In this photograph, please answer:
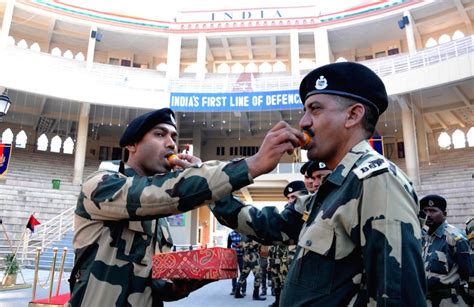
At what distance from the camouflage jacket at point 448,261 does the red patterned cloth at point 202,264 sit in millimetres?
3350

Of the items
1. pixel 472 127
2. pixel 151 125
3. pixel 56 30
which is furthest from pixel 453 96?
pixel 56 30

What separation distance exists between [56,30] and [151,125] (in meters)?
24.3

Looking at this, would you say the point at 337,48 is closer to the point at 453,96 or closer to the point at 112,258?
the point at 453,96

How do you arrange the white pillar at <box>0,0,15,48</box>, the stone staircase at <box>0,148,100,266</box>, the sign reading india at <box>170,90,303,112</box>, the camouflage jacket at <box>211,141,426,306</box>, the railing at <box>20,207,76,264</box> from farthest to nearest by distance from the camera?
the white pillar at <box>0,0,15,48</box> < the sign reading india at <box>170,90,303,112</box> < the stone staircase at <box>0,148,100,266</box> < the railing at <box>20,207,76,264</box> < the camouflage jacket at <box>211,141,426,306</box>

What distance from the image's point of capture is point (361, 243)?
102 centimetres

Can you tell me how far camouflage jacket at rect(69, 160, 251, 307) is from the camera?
3.87ft

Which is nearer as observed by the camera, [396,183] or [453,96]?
[396,183]

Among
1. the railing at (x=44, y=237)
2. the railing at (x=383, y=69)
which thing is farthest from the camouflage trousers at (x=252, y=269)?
the railing at (x=383, y=69)

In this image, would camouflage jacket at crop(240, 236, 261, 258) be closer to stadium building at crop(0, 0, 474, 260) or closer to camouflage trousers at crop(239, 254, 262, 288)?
camouflage trousers at crop(239, 254, 262, 288)

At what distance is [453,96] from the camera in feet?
60.0

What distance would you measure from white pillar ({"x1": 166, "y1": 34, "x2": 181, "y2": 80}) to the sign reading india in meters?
4.07

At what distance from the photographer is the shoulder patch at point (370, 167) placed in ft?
3.51

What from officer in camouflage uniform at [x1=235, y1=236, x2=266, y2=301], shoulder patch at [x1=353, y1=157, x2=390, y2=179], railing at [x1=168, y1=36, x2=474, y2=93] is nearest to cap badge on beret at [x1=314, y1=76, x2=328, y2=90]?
shoulder patch at [x1=353, y1=157, x2=390, y2=179]

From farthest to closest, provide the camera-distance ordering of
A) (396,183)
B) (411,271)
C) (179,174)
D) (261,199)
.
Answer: (261,199) → (179,174) → (396,183) → (411,271)
